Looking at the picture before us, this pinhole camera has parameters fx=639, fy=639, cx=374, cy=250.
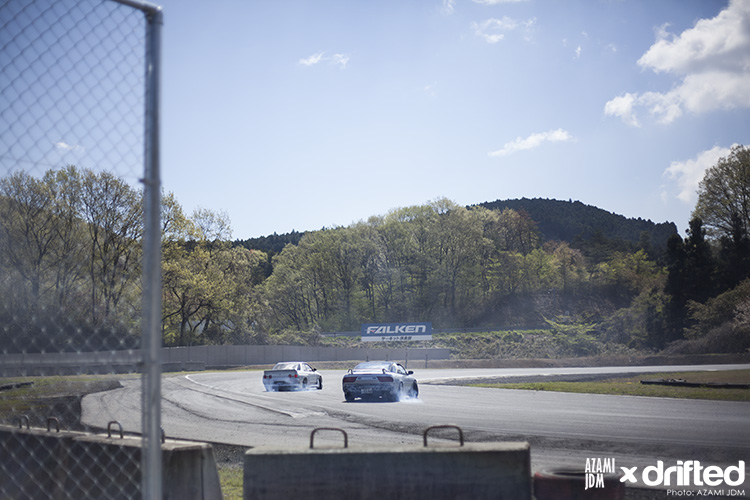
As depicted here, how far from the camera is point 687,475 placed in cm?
770

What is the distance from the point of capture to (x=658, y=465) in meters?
8.31

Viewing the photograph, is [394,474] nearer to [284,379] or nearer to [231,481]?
[231,481]

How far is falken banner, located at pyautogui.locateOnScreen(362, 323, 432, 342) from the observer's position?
187ft

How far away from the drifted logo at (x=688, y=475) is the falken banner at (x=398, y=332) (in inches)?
1914

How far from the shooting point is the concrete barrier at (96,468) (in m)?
4.74

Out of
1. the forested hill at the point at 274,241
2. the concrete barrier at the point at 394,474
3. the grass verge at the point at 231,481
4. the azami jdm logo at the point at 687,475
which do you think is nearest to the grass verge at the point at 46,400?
the grass verge at the point at 231,481

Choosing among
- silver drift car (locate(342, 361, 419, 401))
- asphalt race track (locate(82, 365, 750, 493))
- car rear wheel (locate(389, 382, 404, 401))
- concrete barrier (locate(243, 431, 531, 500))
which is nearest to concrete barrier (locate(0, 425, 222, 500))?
concrete barrier (locate(243, 431, 531, 500))

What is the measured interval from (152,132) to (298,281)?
309 ft

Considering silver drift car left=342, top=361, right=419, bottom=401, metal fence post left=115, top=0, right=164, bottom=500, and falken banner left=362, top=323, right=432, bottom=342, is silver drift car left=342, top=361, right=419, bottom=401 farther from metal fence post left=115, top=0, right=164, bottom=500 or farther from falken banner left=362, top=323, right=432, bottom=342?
falken banner left=362, top=323, right=432, bottom=342

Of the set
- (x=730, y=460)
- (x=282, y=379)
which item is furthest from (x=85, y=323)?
(x=282, y=379)

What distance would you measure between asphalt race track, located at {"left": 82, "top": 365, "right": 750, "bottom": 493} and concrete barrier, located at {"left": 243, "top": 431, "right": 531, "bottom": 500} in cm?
349

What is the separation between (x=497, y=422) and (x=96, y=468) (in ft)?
31.3

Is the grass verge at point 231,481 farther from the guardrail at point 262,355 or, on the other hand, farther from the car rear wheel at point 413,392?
the guardrail at point 262,355

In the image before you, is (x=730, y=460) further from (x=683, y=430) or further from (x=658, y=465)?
(x=683, y=430)
